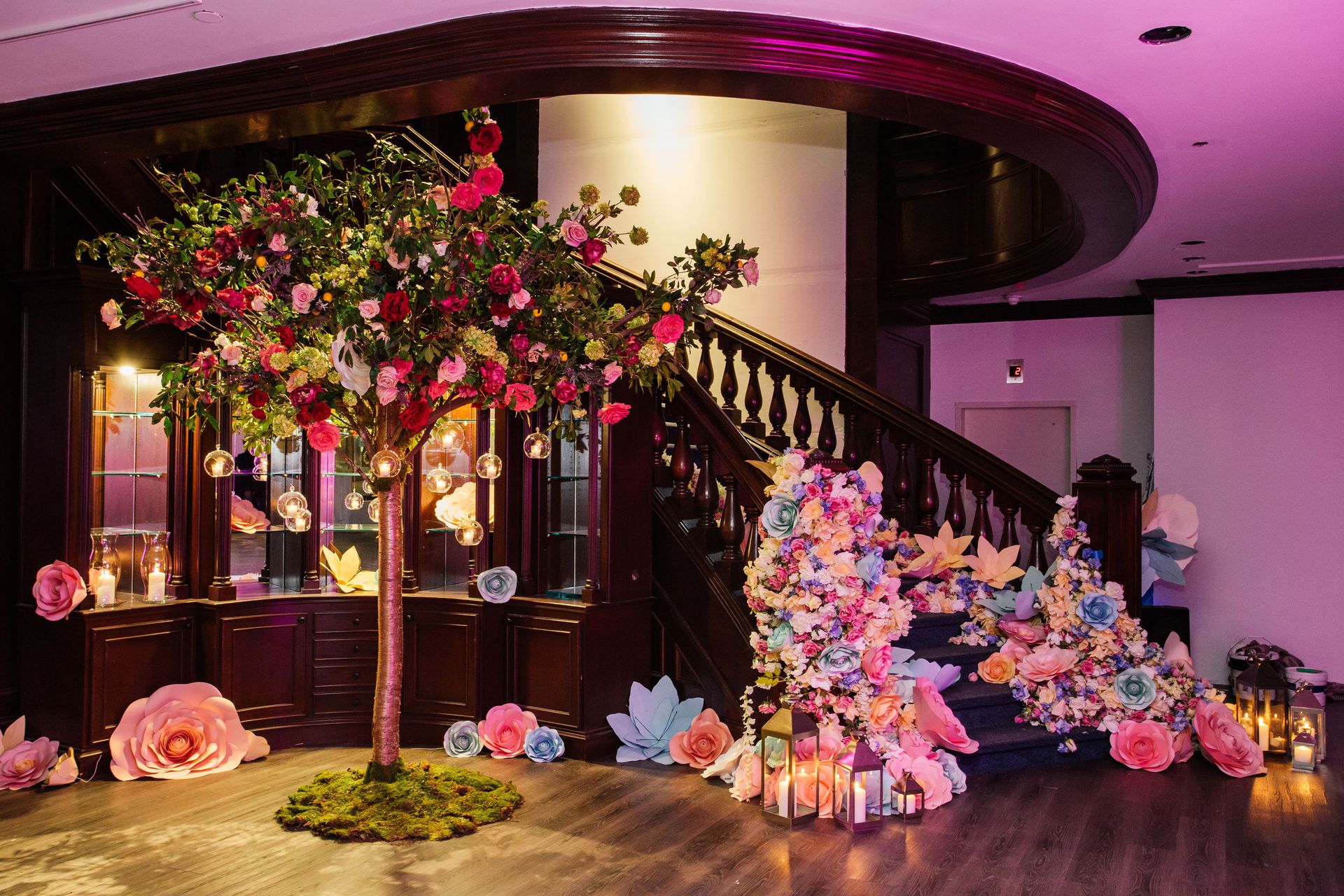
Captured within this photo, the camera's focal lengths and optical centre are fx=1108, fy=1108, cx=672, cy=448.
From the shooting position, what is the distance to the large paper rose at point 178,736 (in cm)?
500

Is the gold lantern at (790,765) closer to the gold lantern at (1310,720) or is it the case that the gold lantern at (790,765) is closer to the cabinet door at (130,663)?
the gold lantern at (1310,720)

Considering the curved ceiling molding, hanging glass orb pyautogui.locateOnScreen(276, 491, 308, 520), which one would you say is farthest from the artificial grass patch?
the curved ceiling molding

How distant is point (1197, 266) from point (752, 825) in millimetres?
5141

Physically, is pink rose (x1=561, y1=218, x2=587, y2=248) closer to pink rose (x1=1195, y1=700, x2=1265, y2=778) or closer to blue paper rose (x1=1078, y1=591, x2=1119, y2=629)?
blue paper rose (x1=1078, y1=591, x2=1119, y2=629)

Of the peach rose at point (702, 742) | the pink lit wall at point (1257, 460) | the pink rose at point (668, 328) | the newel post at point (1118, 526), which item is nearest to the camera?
the pink rose at point (668, 328)

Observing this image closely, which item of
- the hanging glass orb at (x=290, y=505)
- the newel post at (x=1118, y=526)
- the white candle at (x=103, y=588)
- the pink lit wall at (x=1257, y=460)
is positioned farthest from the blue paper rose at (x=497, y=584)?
the pink lit wall at (x=1257, y=460)

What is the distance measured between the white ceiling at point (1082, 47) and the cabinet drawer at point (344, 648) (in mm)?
2820

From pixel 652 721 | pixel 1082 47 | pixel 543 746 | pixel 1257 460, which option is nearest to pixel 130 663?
pixel 543 746

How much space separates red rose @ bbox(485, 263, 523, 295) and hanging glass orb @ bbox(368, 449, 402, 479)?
2.49 feet

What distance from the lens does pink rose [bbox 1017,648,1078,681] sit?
18.1 feet

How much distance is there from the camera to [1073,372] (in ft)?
29.0

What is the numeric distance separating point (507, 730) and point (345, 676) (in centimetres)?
97

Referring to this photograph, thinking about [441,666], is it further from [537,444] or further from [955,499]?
[955,499]

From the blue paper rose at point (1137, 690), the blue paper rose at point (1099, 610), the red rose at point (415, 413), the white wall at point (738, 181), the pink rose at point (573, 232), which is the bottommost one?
the blue paper rose at point (1137, 690)
